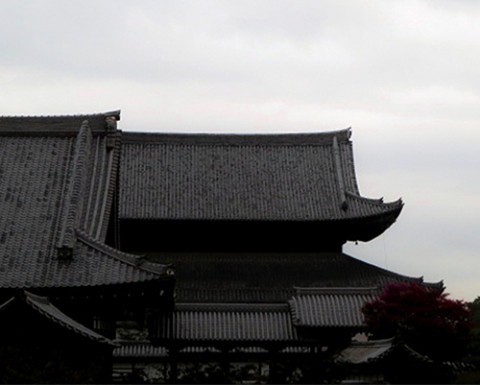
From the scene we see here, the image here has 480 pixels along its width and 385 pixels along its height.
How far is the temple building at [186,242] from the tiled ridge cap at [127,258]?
0.11 feet

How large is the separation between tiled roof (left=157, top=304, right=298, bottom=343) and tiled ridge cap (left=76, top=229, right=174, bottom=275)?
8.04 m

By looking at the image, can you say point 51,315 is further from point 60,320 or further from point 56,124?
point 56,124

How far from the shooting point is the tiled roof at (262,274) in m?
38.3

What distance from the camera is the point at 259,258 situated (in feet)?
135

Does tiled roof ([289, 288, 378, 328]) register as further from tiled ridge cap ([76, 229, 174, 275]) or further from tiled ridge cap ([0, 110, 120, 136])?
tiled ridge cap ([76, 229, 174, 275])

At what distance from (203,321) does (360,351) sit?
21.8 ft

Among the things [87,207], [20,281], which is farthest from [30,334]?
[87,207]

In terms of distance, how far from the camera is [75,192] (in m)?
25.2

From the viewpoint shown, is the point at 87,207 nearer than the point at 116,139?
Yes

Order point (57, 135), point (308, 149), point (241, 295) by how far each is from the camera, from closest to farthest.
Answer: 1. point (57, 135)
2. point (241, 295)
3. point (308, 149)

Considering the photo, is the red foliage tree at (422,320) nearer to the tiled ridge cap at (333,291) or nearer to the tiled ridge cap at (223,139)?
the tiled ridge cap at (333,291)

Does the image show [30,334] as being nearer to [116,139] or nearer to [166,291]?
[166,291]


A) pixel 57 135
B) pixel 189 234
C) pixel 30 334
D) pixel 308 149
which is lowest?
pixel 30 334

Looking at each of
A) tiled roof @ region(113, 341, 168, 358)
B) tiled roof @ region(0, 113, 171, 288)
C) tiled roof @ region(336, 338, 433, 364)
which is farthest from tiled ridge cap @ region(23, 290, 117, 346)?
tiled roof @ region(113, 341, 168, 358)
